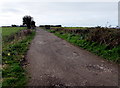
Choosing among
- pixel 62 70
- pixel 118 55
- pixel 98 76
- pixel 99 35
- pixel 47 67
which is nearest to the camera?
pixel 98 76

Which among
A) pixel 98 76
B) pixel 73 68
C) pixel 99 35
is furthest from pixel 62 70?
pixel 99 35

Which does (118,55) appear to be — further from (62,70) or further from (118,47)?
(62,70)

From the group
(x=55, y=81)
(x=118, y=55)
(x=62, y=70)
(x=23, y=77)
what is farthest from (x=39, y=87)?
(x=118, y=55)

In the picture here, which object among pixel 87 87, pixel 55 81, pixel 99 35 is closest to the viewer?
pixel 87 87

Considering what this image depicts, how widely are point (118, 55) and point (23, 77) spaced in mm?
4933

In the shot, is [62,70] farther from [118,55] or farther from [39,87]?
[118,55]

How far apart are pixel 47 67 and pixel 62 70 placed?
0.76 m

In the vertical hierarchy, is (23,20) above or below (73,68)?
above

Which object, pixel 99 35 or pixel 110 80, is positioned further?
pixel 99 35

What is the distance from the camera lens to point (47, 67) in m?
5.15

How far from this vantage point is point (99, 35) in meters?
9.06

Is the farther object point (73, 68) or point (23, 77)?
point (73, 68)

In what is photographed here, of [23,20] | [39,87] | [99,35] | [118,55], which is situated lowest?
[39,87]

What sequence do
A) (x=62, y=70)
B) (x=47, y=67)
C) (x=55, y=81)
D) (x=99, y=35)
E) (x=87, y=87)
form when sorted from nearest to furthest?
(x=87, y=87)
(x=55, y=81)
(x=62, y=70)
(x=47, y=67)
(x=99, y=35)
